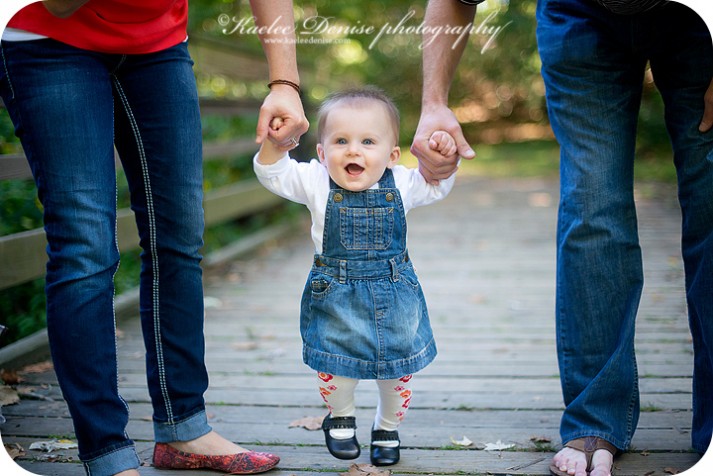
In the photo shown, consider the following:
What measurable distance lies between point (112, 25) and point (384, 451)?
1.30 meters

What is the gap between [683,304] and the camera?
384cm

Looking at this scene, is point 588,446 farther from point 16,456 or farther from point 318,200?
point 16,456

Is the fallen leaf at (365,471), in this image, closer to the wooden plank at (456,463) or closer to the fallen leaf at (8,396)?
the wooden plank at (456,463)

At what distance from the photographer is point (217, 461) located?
2008 mm

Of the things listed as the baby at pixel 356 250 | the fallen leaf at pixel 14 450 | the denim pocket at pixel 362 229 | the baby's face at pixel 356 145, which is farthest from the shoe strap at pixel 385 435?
the fallen leaf at pixel 14 450

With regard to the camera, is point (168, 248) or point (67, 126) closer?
point (67, 126)

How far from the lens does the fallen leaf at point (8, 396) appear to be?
2.60 m

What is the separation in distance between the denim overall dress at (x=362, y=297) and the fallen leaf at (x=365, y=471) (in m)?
0.29

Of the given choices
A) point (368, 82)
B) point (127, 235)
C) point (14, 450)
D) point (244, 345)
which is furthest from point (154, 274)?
point (368, 82)

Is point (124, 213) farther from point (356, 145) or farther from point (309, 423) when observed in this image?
point (356, 145)

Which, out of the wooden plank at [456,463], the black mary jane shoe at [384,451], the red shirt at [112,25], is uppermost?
the red shirt at [112,25]

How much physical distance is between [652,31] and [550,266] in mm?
3190

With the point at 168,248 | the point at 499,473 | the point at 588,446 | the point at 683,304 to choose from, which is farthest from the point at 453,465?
the point at 683,304

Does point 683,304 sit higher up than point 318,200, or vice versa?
point 318,200
